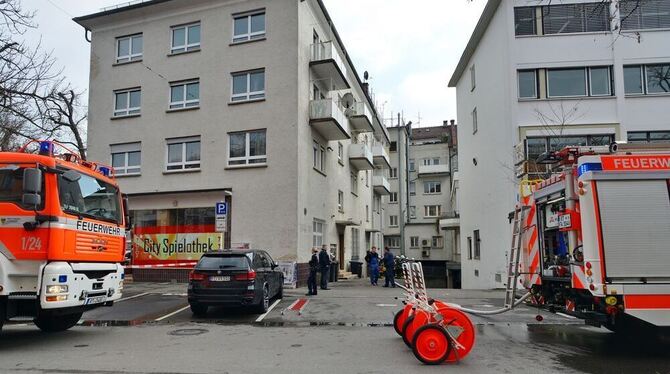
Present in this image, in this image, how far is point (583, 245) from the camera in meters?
7.28

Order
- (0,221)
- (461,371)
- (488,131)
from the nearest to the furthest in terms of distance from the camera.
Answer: (461,371) < (0,221) < (488,131)

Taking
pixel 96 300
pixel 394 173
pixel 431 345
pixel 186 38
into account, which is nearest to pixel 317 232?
pixel 186 38

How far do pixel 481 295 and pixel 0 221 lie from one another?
1407 cm

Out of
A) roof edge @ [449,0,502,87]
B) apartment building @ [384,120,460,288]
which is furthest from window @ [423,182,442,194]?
roof edge @ [449,0,502,87]

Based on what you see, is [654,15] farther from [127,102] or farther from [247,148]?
[127,102]

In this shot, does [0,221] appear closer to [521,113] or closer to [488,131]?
[521,113]

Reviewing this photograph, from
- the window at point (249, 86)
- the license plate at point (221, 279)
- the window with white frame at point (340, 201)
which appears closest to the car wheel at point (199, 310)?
the license plate at point (221, 279)

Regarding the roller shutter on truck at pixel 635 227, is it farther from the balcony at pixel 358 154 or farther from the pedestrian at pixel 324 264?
the balcony at pixel 358 154

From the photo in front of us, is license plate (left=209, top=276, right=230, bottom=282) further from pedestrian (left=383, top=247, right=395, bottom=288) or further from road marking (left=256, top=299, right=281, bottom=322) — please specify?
pedestrian (left=383, top=247, right=395, bottom=288)

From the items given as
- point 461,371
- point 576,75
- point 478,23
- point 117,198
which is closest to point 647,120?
point 576,75

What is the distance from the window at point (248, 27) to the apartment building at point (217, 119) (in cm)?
5

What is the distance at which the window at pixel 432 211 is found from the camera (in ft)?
170

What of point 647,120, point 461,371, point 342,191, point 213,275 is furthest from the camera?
point 342,191

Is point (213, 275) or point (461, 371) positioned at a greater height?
point (213, 275)
